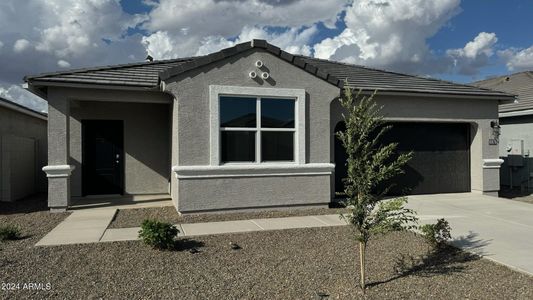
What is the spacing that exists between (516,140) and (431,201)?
245 inches

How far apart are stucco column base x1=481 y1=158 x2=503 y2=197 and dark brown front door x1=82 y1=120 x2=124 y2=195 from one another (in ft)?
37.6

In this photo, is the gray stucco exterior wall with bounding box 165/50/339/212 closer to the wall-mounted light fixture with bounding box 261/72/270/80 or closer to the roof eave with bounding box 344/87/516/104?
the wall-mounted light fixture with bounding box 261/72/270/80

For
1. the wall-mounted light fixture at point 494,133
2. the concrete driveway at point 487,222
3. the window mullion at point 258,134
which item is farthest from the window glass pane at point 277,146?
the wall-mounted light fixture at point 494,133

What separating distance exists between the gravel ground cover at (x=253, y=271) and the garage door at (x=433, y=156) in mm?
5916

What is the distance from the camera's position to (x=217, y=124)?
9.34 metres

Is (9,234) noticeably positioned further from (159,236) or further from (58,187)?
(159,236)

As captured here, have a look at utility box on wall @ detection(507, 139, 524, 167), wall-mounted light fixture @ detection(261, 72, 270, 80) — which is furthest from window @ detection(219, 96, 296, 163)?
utility box on wall @ detection(507, 139, 524, 167)

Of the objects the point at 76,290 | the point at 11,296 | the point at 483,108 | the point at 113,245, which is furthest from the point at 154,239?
the point at 483,108

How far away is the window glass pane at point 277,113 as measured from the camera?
9.77 m

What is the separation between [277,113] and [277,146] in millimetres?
823

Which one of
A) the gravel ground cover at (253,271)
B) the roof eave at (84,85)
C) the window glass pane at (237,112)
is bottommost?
the gravel ground cover at (253,271)

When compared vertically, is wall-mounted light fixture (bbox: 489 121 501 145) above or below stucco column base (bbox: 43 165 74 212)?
above

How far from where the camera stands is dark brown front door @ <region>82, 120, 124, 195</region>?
477 inches

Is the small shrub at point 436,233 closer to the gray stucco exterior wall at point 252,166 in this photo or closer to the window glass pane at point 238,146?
the gray stucco exterior wall at point 252,166
